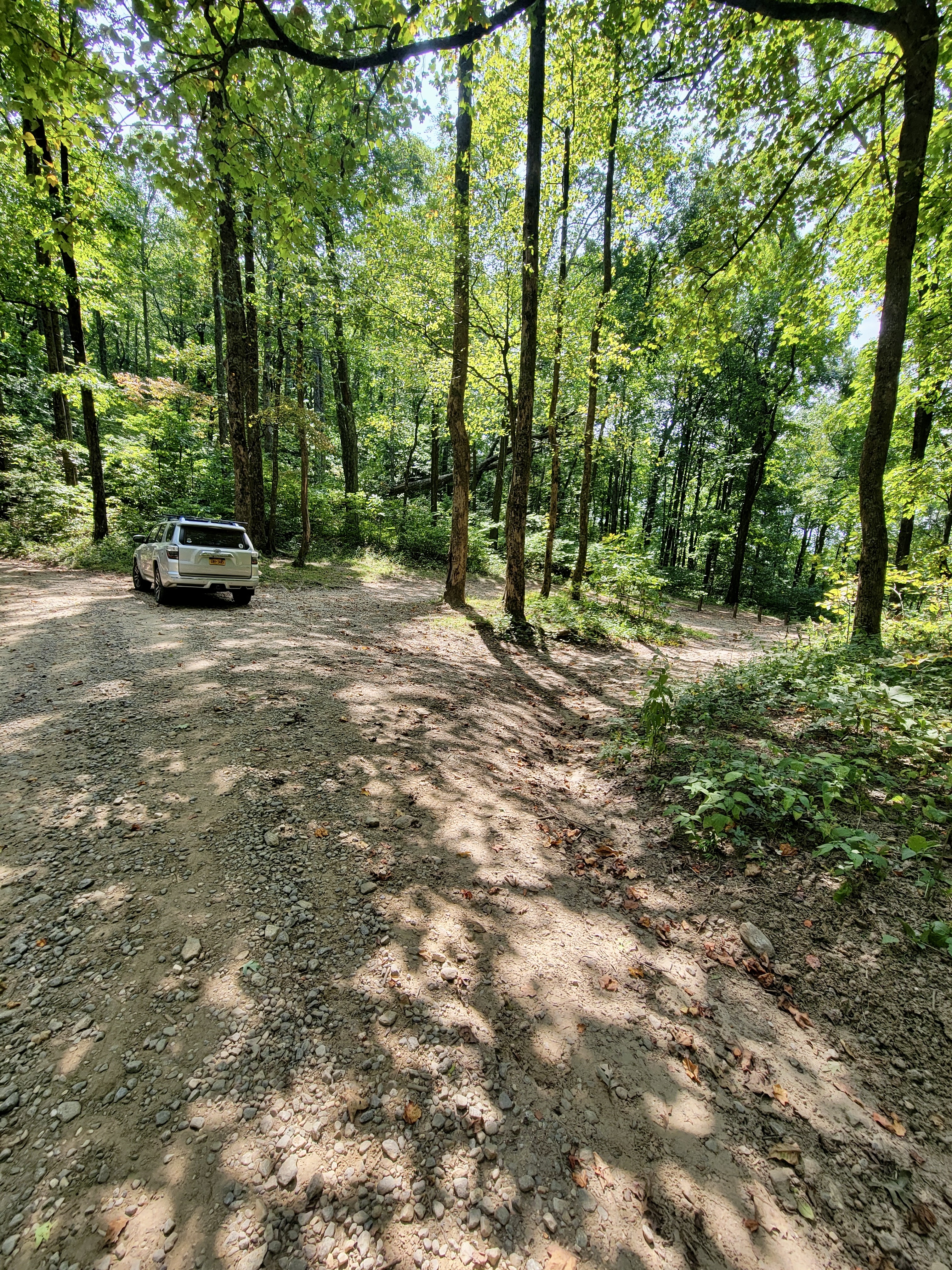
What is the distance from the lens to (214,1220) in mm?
1610

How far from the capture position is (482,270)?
36.2 feet

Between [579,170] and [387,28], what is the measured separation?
1309 cm

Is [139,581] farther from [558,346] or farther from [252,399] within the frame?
[558,346]

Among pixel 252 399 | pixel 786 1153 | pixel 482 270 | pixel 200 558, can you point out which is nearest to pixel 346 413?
pixel 252 399

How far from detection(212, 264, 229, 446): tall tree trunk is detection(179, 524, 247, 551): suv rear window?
1663cm

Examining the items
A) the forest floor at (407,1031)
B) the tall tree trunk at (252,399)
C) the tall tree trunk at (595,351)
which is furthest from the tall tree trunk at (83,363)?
the forest floor at (407,1031)

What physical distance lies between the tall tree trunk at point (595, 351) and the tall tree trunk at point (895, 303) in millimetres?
6075

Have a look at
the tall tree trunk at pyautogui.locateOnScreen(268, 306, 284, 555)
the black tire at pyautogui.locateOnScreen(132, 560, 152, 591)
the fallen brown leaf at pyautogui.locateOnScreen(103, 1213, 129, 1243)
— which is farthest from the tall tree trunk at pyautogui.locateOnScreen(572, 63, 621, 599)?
the fallen brown leaf at pyautogui.locateOnScreen(103, 1213, 129, 1243)

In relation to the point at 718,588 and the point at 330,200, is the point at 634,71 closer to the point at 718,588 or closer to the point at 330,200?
the point at 330,200

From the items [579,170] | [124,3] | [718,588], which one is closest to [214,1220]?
[124,3]

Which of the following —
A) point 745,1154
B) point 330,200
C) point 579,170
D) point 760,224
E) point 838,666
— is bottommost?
point 745,1154

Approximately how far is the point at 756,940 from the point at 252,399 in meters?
18.0

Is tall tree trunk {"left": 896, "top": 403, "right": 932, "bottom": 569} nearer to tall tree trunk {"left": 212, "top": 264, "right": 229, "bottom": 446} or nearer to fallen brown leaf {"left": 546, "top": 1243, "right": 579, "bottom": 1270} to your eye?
fallen brown leaf {"left": 546, "top": 1243, "right": 579, "bottom": 1270}

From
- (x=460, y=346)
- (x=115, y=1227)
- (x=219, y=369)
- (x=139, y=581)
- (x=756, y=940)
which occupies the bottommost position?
(x=756, y=940)
